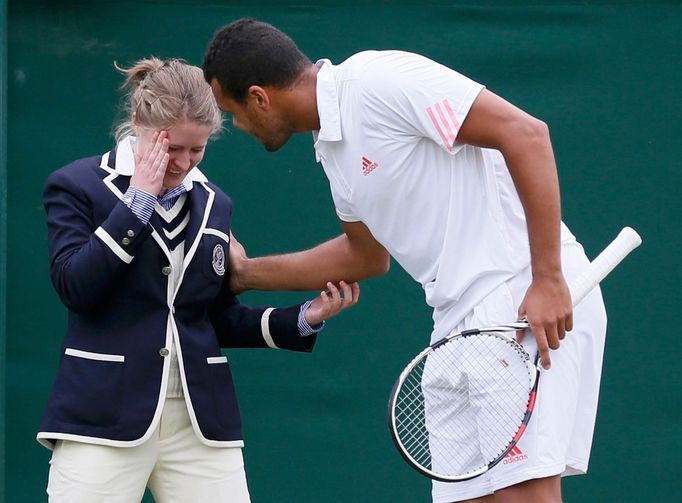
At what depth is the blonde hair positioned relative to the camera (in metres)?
3.59

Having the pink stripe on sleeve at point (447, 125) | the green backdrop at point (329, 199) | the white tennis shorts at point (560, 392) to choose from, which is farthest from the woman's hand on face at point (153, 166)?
the green backdrop at point (329, 199)

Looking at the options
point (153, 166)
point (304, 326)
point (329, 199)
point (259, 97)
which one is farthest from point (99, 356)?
point (329, 199)

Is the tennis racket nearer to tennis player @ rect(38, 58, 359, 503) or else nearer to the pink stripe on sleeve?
the pink stripe on sleeve

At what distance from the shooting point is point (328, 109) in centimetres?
341

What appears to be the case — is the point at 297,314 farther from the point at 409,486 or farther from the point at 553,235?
the point at 409,486

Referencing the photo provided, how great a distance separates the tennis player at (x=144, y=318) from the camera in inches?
139

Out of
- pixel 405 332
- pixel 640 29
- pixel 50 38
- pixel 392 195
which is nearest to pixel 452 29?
pixel 640 29

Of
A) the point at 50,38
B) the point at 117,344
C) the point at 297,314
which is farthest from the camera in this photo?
the point at 50,38

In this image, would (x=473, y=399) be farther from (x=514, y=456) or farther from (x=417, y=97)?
(x=417, y=97)

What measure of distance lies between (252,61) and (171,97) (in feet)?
0.93

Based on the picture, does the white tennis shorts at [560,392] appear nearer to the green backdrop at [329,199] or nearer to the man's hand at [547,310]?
the man's hand at [547,310]

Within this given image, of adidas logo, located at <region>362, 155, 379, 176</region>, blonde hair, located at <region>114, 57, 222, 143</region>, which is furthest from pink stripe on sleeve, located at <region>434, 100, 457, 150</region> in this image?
blonde hair, located at <region>114, 57, 222, 143</region>

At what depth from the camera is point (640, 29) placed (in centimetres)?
498

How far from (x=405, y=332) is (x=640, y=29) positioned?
1.37 meters
